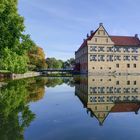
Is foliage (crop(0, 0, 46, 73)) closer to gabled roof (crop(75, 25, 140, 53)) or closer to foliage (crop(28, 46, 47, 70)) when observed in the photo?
gabled roof (crop(75, 25, 140, 53))

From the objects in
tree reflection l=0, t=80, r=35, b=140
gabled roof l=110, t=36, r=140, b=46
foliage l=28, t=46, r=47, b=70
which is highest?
gabled roof l=110, t=36, r=140, b=46

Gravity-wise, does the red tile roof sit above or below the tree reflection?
above

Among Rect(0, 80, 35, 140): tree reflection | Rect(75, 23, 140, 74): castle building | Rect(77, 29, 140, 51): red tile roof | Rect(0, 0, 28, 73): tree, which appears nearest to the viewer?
Rect(0, 80, 35, 140): tree reflection

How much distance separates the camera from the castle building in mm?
76688

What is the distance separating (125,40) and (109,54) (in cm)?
788

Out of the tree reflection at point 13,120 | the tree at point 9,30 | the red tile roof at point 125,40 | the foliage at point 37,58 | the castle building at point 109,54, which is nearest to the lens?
the tree reflection at point 13,120

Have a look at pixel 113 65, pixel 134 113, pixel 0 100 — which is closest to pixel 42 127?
pixel 134 113

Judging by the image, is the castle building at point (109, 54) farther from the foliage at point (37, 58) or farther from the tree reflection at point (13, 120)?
the tree reflection at point (13, 120)

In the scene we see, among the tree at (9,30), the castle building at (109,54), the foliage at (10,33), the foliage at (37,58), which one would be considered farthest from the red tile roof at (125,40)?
the tree at (9,30)

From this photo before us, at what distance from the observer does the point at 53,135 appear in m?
8.01

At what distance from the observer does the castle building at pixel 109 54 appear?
76688mm

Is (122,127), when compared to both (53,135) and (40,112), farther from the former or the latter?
(40,112)

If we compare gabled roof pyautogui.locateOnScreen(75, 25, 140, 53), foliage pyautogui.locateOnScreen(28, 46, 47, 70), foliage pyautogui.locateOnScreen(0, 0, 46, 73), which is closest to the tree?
foliage pyautogui.locateOnScreen(0, 0, 46, 73)

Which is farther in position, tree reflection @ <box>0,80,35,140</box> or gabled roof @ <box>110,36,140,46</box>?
gabled roof @ <box>110,36,140,46</box>
